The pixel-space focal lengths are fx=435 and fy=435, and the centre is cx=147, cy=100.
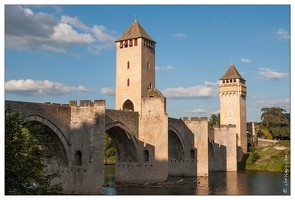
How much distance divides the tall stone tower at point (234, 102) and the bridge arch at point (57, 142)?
36.6m

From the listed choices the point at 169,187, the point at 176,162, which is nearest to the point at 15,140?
the point at 169,187

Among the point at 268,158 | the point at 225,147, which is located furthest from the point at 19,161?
the point at 268,158

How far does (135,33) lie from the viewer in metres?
39.6

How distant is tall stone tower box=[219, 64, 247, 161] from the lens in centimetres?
6172

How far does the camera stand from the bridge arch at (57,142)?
27438mm

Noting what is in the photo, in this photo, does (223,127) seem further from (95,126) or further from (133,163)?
(95,126)

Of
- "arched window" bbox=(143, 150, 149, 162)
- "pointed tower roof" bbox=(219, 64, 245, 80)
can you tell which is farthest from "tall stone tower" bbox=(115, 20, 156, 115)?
"pointed tower roof" bbox=(219, 64, 245, 80)

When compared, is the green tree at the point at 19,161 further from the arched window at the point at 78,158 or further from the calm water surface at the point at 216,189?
the calm water surface at the point at 216,189

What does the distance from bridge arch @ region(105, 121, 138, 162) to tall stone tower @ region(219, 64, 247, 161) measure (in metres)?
27.5

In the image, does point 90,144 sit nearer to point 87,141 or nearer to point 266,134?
point 87,141

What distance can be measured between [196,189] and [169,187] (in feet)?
7.15

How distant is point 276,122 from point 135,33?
39.7 metres

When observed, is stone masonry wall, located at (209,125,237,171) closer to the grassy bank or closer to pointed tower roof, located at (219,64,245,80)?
the grassy bank

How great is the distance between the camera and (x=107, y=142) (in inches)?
2427
